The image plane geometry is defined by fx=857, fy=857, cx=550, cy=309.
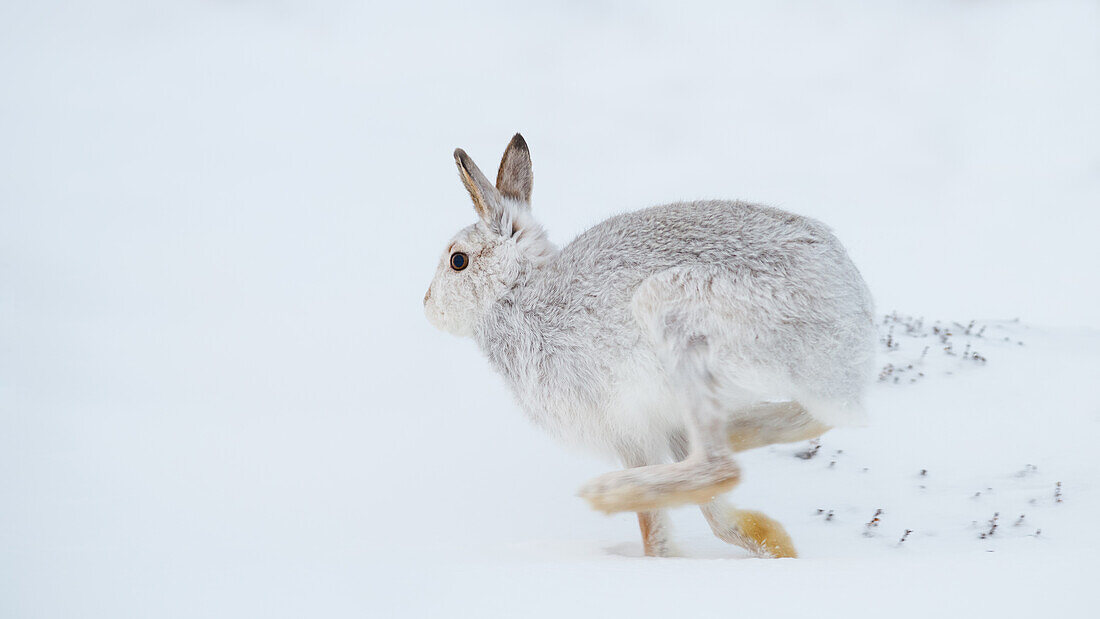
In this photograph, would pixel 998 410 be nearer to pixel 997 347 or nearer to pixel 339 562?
pixel 997 347

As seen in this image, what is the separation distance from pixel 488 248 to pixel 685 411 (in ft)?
4.13

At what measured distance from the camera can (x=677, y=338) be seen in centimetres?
315

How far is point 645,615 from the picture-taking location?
7.88ft

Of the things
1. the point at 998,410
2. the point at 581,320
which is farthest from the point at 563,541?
the point at 998,410

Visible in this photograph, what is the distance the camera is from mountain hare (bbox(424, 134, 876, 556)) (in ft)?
10.3

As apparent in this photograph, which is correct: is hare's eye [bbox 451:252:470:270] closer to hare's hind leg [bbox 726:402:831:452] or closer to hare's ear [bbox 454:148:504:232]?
hare's ear [bbox 454:148:504:232]

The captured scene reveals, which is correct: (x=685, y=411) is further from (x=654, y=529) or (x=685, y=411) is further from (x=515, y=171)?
(x=515, y=171)

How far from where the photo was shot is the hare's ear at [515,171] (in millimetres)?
4043

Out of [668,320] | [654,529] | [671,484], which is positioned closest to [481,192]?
[668,320]

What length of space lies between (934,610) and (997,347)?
17.6 ft

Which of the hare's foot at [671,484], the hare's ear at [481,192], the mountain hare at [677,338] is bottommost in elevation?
the hare's foot at [671,484]

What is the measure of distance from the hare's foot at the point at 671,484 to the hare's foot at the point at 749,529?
0.49 metres

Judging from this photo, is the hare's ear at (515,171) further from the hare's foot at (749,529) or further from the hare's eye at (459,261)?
the hare's foot at (749,529)

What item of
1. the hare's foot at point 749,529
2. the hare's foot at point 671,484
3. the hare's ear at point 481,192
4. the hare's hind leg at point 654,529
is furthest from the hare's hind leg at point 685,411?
the hare's ear at point 481,192
